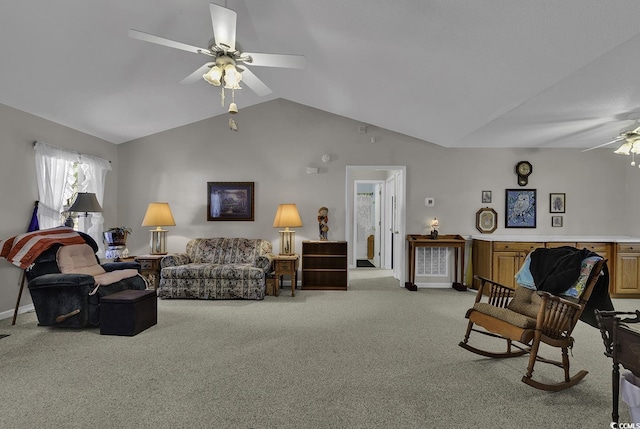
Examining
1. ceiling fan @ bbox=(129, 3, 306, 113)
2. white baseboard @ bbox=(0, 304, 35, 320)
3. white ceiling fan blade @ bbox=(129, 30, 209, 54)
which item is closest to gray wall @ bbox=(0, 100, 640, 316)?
white baseboard @ bbox=(0, 304, 35, 320)

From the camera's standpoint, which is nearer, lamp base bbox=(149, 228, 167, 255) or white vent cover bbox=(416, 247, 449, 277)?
lamp base bbox=(149, 228, 167, 255)

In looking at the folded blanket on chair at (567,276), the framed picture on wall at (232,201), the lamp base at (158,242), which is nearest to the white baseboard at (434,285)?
the folded blanket on chair at (567,276)

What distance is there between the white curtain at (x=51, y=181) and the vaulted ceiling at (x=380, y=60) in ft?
1.51

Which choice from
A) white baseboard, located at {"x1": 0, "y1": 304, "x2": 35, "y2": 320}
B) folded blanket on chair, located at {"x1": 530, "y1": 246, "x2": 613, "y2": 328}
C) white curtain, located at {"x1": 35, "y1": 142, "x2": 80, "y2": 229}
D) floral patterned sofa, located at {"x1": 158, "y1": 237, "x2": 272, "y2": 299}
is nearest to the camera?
folded blanket on chair, located at {"x1": 530, "y1": 246, "x2": 613, "y2": 328}

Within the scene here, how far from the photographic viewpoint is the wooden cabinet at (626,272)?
5.11m

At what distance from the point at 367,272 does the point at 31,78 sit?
20.2ft

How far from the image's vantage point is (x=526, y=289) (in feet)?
10.1

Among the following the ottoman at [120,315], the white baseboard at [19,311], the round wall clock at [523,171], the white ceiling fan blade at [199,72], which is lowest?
the white baseboard at [19,311]

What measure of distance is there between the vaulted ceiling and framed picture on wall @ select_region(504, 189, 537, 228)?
3.16ft

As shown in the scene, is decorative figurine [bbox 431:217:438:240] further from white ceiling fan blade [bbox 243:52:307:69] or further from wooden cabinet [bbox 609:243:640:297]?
white ceiling fan blade [bbox 243:52:307:69]

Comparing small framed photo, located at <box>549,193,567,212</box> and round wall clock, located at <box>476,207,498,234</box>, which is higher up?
small framed photo, located at <box>549,193,567,212</box>

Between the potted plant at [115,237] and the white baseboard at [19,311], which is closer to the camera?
the white baseboard at [19,311]

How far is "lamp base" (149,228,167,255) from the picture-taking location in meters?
A: 5.64

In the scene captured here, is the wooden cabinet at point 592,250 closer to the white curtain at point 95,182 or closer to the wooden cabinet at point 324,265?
the wooden cabinet at point 324,265
